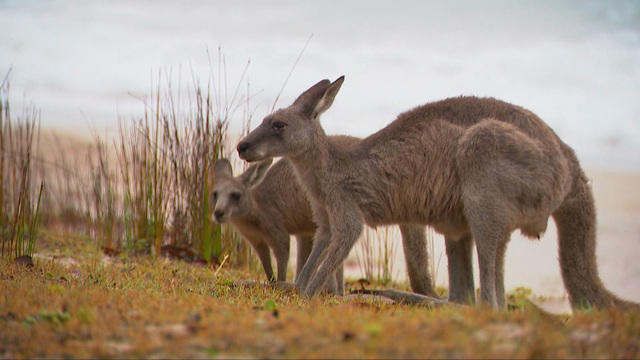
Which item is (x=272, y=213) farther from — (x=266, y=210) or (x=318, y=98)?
(x=318, y=98)

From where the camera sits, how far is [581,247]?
6379mm

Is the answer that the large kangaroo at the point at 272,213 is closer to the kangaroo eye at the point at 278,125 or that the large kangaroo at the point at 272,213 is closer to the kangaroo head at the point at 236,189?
the kangaroo head at the point at 236,189

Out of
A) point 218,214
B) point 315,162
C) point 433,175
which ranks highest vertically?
point 315,162

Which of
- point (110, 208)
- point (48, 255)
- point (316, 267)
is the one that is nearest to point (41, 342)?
point (316, 267)

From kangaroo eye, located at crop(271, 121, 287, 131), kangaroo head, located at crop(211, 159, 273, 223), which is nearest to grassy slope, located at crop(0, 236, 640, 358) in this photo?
kangaroo eye, located at crop(271, 121, 287, 131)

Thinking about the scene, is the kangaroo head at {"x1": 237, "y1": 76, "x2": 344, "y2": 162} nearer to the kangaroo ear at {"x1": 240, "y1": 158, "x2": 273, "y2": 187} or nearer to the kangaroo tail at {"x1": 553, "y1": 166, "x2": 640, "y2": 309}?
the kangaroo ear at {"x1": 240, "y1": 158, "x2": 273, "y2": 187}

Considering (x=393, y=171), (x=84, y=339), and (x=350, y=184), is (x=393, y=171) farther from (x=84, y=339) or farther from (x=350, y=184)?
(x=84, y=339)

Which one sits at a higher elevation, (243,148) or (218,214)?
(243,148)

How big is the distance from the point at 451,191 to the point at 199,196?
4.32 metres

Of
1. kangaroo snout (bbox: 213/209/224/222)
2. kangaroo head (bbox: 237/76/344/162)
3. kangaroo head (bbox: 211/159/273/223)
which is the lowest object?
kangaroo snout (bbox: 213/209/224/222)

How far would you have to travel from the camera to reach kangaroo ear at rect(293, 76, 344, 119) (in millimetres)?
6379

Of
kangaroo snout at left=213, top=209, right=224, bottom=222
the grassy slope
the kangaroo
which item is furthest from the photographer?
the kangaroo

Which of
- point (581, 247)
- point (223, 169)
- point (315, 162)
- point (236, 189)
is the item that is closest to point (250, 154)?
point (315, 162)

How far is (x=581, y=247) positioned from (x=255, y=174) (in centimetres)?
345
